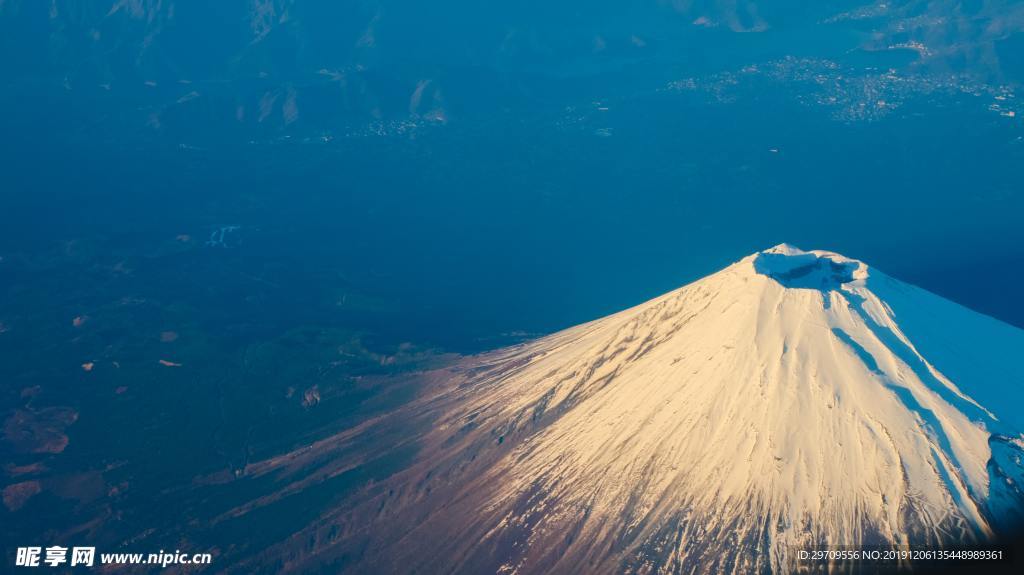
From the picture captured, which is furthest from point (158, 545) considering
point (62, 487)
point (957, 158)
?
point (957, 158)

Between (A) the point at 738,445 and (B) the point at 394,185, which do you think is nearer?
(A) the point at 738,445

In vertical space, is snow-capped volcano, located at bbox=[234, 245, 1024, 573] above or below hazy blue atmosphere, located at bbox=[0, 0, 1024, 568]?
below

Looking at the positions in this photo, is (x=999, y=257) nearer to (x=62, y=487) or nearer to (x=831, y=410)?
(x=831, y=410)

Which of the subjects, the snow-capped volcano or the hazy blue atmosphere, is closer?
the snow-capped volcano

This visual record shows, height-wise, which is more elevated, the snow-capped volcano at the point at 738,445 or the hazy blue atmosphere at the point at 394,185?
the hazy blue atmosphere at the point at 394,185

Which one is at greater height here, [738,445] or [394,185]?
[394,185]

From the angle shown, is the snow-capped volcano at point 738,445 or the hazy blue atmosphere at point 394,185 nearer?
the snow-capped volcano at point 738,445
